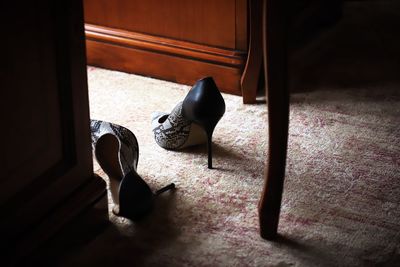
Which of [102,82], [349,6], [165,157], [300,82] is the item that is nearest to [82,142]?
[165,157]

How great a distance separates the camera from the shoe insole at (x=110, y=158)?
1323 millimetres

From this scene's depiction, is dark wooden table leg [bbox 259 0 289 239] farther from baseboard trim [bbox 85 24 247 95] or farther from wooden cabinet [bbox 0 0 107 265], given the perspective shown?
baseboard trim [bbox 85 24 247 95]

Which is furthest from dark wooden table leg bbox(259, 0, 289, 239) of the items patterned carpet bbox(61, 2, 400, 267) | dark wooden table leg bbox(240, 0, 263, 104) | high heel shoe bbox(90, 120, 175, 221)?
dark wooden table leg bbox(240, 0, 263, 104)

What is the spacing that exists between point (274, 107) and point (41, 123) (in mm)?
347

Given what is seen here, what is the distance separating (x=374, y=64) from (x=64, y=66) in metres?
1.04

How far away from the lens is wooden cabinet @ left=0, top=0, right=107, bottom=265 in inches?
39.6

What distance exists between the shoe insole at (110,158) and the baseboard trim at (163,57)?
1.58ft

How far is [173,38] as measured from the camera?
179cm

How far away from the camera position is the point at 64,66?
110 cm

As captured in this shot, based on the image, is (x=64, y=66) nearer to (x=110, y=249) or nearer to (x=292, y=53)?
(x=110, y=249)

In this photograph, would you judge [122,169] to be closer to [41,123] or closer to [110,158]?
[110,158]

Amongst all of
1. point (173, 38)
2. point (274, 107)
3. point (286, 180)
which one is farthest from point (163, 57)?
point (274, 107)

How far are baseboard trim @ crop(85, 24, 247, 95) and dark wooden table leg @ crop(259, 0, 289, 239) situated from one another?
59 centimetres

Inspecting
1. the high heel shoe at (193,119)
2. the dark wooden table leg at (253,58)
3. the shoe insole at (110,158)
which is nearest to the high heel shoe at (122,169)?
the shoe insole at (110,158)
